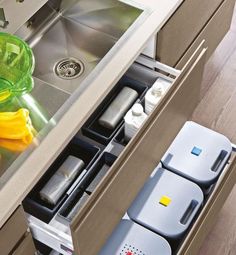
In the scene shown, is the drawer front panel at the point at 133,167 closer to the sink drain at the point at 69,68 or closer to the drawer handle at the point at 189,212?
the drawer handle at the point at 189,212

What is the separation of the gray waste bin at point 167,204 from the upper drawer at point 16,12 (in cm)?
66

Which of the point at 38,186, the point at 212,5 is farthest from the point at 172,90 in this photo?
the point at 212,5

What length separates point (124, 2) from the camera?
1661mm

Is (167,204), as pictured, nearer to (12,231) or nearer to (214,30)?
(12,231)

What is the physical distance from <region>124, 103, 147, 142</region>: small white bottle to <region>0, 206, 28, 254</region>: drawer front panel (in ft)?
1.41

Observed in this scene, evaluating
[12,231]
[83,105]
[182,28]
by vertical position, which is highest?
[182,28]

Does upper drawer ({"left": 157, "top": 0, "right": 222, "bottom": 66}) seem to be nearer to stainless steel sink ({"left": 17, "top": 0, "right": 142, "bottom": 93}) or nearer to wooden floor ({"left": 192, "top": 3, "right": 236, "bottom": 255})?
stainless steel sink ({"left": 17, "top": 0, "right": 142, "bottom": 93})

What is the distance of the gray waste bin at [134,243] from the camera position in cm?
169

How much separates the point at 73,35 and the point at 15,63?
0.34 metres

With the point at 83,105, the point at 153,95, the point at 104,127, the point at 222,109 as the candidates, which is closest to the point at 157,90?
the point at 153,95

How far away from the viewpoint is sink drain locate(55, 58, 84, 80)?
5.59 ft

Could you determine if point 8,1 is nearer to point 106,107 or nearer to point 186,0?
point 106,107

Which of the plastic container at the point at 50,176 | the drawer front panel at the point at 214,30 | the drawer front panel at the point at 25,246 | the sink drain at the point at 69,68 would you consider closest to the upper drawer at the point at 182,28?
the drawer front panel at the point at 214,30

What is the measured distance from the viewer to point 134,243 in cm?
171
